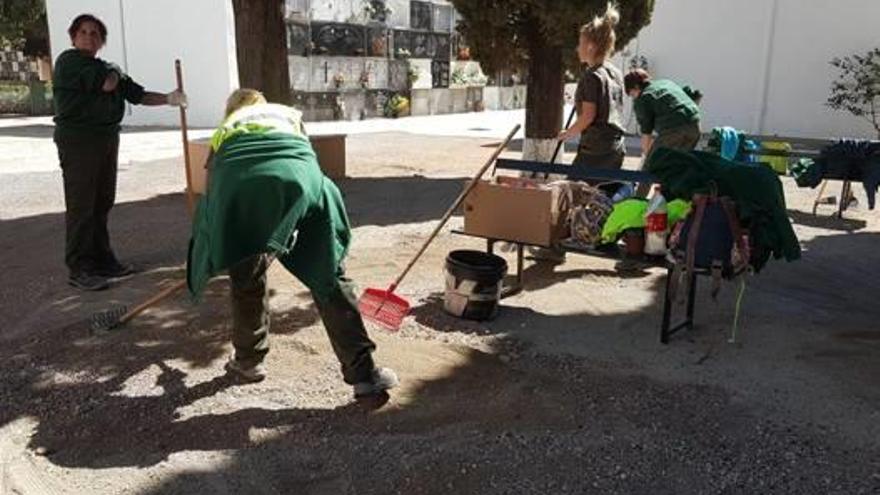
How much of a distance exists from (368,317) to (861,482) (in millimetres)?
2494

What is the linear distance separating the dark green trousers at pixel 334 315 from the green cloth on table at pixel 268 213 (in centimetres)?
10

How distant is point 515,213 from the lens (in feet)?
16.9

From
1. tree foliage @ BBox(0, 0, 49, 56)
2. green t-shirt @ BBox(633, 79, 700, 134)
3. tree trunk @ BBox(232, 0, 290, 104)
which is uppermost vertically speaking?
tree foliage @ BBox(0, 0, 49, 56)

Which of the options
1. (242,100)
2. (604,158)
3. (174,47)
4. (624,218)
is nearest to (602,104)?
(604,158)

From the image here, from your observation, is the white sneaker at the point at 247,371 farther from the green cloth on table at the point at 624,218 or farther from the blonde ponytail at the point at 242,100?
the green cloth on table at the point at 624,218

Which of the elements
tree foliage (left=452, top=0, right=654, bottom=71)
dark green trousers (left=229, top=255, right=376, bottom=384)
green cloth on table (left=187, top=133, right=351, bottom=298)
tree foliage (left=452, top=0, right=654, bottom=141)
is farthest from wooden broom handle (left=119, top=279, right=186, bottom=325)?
tree foliage (left=452, top=0, right=654, bottom=71)

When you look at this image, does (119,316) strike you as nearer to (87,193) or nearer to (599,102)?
Result: (87,193)

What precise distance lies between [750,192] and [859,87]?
12740 millimetres

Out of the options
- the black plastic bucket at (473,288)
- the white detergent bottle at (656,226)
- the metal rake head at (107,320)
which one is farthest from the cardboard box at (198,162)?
the white detergent bottle at (656,226)

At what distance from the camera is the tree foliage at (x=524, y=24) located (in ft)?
27.9

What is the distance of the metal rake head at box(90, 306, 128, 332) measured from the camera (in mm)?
4711

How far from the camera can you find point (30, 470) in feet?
10.8

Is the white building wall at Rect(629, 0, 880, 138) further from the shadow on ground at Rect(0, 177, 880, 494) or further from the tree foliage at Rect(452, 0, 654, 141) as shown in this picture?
the shadow on ground at Rect(0, 177, 880, 494)

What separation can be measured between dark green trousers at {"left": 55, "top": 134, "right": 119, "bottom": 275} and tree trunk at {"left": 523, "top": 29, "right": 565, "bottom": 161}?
4.32 metres
